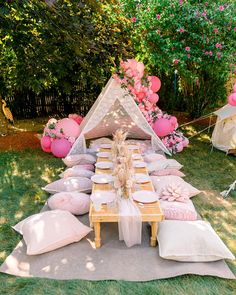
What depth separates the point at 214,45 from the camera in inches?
261

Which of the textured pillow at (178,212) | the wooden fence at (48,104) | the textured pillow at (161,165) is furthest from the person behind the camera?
the wooden fence at (48,104)

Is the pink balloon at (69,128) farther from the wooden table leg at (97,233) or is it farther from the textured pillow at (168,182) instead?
the wooden table leg at (97,233)

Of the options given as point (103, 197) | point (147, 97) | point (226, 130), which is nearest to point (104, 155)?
point (103, 197)

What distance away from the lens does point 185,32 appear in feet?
22.6

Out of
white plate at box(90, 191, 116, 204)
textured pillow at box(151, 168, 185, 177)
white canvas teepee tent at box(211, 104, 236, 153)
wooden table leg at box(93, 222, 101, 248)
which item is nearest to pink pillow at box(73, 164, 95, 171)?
textured pillow at box(151, 168, 185, 177)

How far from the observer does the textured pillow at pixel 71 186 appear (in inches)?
197

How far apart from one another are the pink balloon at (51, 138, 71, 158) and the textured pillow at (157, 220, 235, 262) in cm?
339

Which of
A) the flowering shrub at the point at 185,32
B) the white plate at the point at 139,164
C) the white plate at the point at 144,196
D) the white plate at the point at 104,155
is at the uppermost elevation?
the flowering shrub at the point at 185,32

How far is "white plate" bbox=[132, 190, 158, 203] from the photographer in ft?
13.3

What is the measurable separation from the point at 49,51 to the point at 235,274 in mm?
5193

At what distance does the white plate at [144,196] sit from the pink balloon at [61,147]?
2.83 meters

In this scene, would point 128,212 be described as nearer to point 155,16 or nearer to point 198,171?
point 198,171

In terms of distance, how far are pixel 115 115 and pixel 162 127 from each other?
107cm

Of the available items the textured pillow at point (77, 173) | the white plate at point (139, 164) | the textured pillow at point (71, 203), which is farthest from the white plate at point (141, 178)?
the textured pillow at point (77, 173)
